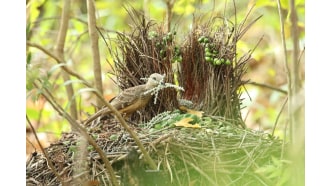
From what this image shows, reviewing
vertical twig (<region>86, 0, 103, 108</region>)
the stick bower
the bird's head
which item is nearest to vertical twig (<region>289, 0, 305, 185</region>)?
the stick bower

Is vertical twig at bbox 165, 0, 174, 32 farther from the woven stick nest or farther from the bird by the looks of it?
the bird

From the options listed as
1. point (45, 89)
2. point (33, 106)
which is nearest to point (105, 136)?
point (45, 89)

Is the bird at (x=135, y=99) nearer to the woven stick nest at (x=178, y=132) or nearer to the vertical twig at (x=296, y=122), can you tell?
the woven stick nest at (x=178, y=132)

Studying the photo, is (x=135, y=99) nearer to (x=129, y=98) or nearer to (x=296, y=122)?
(x=129, y=98)

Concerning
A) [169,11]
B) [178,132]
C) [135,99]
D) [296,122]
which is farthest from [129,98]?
[296,122]

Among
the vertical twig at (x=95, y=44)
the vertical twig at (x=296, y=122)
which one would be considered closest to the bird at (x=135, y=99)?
the vertical twig at (x=95, y=44)
